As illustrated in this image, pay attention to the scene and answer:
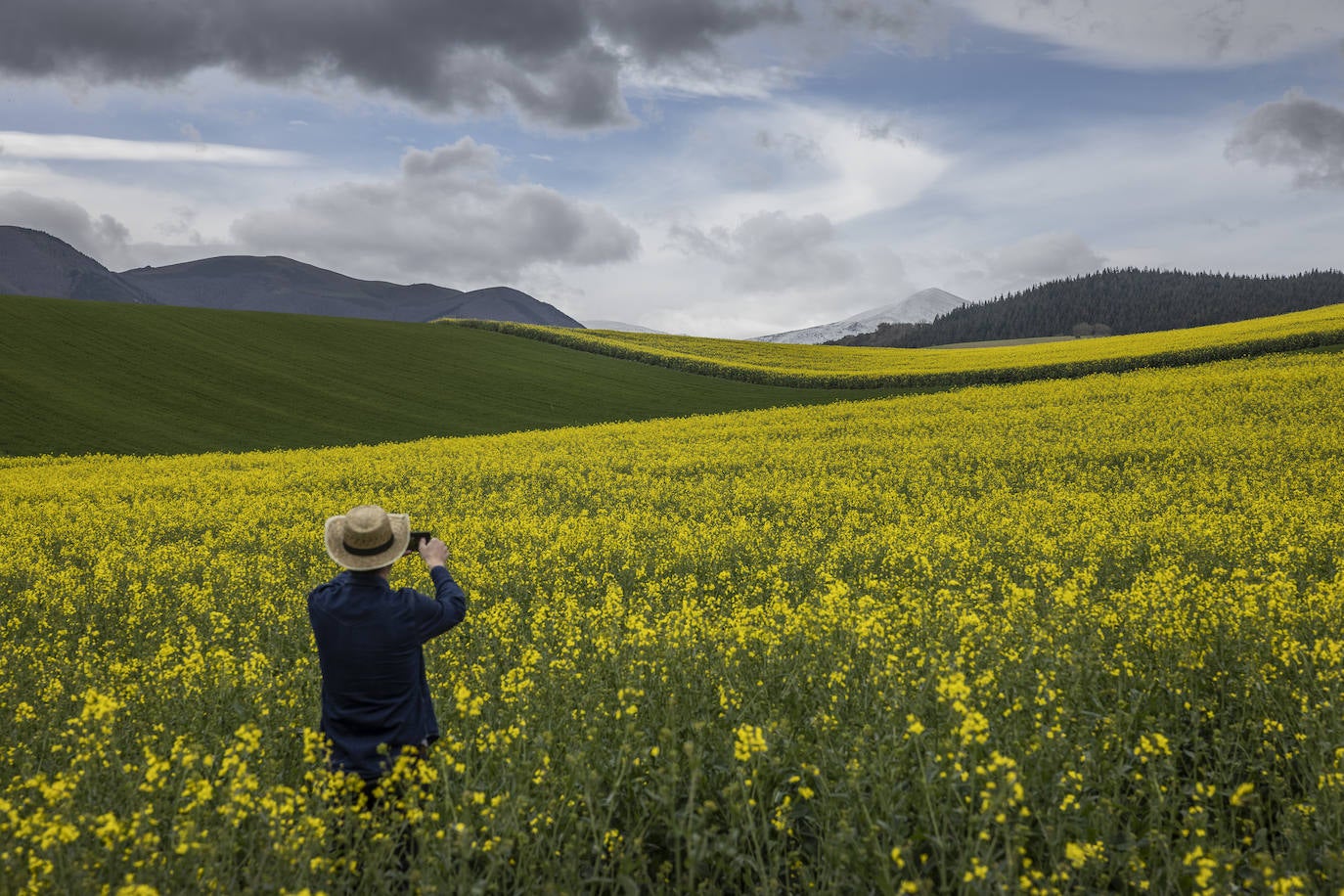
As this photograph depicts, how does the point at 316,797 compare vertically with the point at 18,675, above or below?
above

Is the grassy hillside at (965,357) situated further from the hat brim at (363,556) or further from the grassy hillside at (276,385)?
the hat brim at (363,556)

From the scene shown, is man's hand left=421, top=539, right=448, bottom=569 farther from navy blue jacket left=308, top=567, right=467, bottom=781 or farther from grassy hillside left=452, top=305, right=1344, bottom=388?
grassy hillside left=452, top=305, right=1344, bottom=388

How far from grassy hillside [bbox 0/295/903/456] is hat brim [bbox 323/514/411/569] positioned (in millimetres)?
31294

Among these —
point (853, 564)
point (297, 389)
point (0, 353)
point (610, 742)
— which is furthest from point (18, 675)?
point (0, 353)

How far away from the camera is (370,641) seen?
4.00 m

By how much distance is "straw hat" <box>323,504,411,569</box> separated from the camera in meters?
3.98

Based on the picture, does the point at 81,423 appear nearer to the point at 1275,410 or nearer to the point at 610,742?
the point at 610,742

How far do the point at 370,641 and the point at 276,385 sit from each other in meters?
42.8

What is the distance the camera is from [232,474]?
829 inches

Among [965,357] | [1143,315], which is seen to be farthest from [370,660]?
[1143,315]

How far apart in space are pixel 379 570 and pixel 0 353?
151 ft

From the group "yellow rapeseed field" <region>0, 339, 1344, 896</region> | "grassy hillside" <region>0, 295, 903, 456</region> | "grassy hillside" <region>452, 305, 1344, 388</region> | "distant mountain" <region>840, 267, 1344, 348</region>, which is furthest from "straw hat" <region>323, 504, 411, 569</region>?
"distant mountain" <region>840, 267, 1344, 348</region>

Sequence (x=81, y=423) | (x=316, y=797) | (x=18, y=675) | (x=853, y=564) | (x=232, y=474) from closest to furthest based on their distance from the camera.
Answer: (x=316, y=797)
(x=18, y=675)
(x=853, y=564)
(x=232, y=474)
(x=81, y=423)

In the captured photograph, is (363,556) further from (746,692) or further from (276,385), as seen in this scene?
(276,385)
